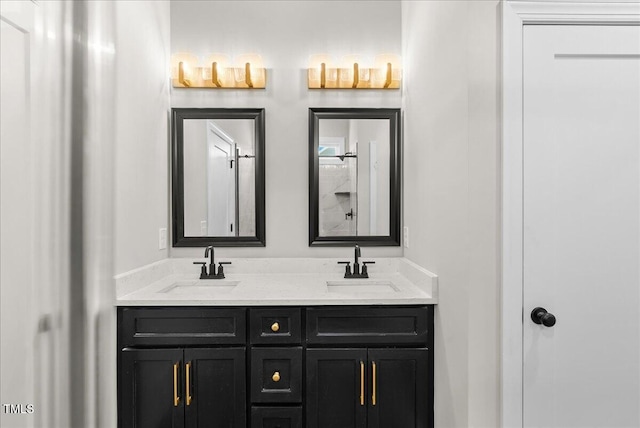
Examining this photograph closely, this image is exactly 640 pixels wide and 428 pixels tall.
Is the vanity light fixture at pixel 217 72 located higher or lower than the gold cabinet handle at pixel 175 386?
higher

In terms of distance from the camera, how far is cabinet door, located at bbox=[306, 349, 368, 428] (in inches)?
61.3

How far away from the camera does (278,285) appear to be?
183 cm

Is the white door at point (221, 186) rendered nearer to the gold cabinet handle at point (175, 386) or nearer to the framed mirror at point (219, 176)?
the framed mirror at point (219, 176)

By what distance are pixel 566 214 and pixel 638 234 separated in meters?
0.25

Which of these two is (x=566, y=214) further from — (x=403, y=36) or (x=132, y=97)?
(x=132, y=97)

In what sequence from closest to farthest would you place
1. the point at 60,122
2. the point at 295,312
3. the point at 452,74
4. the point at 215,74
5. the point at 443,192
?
the point at 60,122
the point at 452,74
the point at 443,192
the point at 295,312
the point at 215,74

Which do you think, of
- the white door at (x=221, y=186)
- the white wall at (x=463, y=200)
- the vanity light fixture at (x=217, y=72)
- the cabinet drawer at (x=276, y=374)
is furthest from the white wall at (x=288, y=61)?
the cabinet drawer at (x=276, y=374)

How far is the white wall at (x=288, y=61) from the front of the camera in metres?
2.10

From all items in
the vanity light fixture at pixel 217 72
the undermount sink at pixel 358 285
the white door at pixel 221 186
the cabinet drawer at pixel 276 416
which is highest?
the vanity light fixture at pixel 217 72

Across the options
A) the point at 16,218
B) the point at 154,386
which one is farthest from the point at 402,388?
the point at 16,218

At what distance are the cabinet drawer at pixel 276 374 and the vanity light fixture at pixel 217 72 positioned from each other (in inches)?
59.6

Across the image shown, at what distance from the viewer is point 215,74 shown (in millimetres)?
2020

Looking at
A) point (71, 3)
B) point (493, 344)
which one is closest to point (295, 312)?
point (493, 344)

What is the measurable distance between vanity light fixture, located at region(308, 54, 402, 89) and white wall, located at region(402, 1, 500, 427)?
412 millimetres
